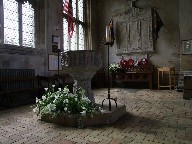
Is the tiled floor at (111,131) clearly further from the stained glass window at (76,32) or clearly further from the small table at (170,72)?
the stained glass window at (76,32)

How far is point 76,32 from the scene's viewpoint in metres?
8.72

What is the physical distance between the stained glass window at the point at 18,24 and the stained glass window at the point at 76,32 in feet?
5.73

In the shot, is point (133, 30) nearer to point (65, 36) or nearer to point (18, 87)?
point (65, 36)

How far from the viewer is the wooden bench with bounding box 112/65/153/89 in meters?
7.72

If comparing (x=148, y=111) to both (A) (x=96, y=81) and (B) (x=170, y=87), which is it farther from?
(A) (x=96, y=81)

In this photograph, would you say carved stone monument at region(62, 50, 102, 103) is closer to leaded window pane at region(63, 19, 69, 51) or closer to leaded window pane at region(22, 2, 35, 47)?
leaded window pane at region(22, 2, 35, 47)

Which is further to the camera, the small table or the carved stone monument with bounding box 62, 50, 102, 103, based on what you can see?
the small table

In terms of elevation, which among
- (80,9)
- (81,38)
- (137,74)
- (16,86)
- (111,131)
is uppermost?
(80,9)

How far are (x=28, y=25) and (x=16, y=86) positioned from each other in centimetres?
226

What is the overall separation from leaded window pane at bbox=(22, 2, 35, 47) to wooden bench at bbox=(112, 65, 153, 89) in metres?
3.92

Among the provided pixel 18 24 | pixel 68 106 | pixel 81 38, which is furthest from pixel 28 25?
pixel 68 106

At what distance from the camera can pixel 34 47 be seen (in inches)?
249

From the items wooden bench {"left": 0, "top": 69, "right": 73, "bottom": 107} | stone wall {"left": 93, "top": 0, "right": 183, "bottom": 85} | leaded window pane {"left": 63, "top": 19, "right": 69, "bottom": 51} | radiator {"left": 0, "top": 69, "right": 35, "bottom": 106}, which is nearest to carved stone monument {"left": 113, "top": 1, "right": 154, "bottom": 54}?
stone wall {"left": 93, "top": 0, "right": 183, "bottom": 85}

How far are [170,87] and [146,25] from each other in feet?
10.0
